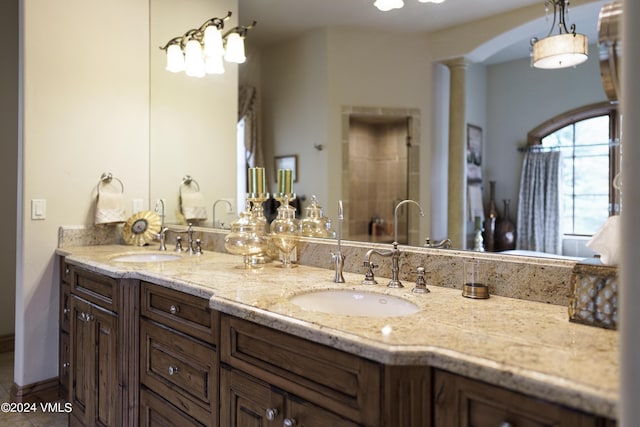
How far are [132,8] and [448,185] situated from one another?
7.99ft

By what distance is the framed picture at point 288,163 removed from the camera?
2.11 metres

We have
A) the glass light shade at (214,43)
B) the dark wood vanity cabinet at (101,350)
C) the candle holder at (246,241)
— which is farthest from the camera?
the glass light shade at (214,43)

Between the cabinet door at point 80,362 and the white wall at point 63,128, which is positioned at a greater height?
the white wall at point 63,128

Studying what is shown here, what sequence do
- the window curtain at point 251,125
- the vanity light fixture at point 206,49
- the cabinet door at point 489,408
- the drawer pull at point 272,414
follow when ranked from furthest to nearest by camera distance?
the vanity light fixture at point 206,49, the window curtain at point 251,125, the drawer pull at point 272,414, the cabinet door at point 489,408

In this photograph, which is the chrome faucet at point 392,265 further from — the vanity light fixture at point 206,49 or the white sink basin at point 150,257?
the vanity light fixture at point 206,49

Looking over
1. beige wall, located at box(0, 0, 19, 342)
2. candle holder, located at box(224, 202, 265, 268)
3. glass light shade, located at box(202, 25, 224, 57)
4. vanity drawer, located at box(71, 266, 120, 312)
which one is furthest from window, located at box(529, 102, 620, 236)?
beige wall, located at box(0, 0, 19, 342)

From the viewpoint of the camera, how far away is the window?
122 centimetres

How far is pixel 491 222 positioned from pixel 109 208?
223cm

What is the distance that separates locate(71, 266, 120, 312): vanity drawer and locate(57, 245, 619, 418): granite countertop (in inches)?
16.5

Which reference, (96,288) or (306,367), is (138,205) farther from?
(306,367)

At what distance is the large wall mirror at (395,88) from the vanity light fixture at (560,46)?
0.07ft

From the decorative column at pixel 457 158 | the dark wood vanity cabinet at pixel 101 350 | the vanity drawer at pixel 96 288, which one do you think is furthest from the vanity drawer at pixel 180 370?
the decorative column at pixel 457 158

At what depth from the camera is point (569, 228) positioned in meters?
1.29

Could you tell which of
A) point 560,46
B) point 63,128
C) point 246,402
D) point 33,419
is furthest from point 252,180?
point 33,419
